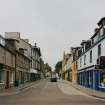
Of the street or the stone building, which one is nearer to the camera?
the street

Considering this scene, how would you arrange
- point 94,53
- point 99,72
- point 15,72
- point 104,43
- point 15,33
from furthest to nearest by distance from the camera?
point 15,33 < point 15,72 < point 94,53 < point 99,72 < point 104,43

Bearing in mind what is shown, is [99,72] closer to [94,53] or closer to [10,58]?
[94,53]

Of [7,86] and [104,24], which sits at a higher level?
[104,24]

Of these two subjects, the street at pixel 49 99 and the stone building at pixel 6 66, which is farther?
the stone building at pixel 6 66

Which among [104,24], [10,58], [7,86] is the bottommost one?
[7,86]

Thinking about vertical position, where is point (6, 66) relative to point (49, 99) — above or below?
above

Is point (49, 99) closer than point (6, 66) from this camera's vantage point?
Yes

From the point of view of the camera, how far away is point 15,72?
59594mm

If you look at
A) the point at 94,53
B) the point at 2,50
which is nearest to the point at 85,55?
the point at 94,53

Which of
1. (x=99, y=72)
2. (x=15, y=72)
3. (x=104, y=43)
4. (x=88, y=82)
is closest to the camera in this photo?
(x=104, y=43)

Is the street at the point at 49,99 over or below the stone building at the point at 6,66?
below

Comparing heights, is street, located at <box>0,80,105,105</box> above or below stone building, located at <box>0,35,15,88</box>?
below

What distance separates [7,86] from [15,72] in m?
9.06

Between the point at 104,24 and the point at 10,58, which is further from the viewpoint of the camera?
the point at 10,58
